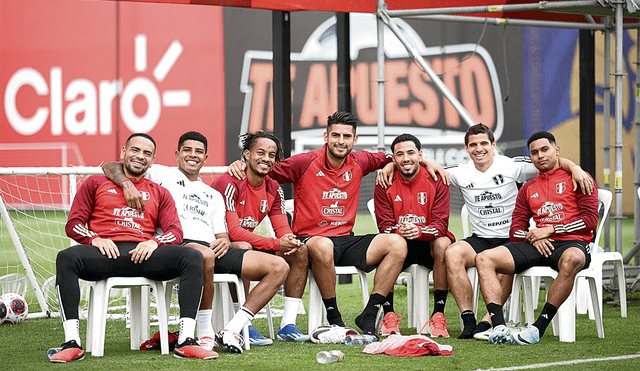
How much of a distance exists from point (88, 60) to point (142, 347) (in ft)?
34.9

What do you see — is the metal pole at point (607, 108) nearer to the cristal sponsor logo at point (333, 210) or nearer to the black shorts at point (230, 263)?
the cristal sponsor logo at point (333, 210)

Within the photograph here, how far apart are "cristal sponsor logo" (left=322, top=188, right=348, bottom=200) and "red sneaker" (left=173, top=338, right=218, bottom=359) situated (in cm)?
139

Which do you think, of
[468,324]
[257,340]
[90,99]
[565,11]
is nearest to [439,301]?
[468,324]

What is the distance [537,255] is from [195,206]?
6.35ft

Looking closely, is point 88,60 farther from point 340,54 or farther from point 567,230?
point 567,230

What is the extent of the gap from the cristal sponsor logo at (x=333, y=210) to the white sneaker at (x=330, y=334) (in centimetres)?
76

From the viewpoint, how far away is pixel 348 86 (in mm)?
7426

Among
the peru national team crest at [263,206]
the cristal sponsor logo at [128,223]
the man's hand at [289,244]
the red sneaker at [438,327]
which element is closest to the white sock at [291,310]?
the man's hand at [289,244]

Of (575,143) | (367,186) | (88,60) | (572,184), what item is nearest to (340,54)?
(572,184)

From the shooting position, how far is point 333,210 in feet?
16.6

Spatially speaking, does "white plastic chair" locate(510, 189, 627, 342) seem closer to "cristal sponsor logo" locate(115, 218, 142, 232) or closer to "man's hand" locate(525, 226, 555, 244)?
"man's hand" locate(525, 226, 555, 244)

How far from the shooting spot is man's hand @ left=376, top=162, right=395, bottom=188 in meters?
5.08

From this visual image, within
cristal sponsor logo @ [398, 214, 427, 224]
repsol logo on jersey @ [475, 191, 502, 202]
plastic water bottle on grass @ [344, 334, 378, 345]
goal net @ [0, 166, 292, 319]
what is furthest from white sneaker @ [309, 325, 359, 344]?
goal net @ [0, 166, 292, 319]

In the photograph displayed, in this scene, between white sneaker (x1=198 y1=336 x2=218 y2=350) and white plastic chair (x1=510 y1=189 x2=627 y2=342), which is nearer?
white sneaker (x1=198 y1=336 x2=218 y2=350)
